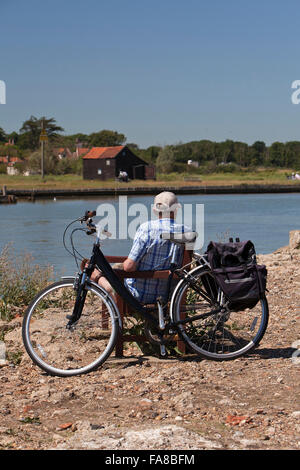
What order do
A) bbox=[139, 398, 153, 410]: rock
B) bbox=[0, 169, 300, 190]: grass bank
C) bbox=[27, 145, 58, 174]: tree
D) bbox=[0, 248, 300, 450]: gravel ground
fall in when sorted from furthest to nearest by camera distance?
1. bbox=[27, 145, 58, 174]: tree
2. bbox=[0, 169, 300, 190]: grass bank
3. bbox=[139, 398, 153, 410]: rock
4. bbox=[0, 248, 300, 450]: gravel ground

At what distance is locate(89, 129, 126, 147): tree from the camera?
13475cm

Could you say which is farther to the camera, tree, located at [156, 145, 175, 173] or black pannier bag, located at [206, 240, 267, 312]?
tree, located at [156, 145, 175, 173]

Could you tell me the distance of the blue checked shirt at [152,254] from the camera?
4.50m

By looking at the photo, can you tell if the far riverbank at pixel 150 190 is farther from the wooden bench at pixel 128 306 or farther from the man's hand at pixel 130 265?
the man's hand at pixel 130 265

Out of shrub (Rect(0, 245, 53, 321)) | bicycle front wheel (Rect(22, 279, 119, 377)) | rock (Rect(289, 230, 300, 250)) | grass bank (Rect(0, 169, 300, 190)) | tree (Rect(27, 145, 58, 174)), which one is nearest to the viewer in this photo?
bicycle front wheel (Rect(22, 279, 119, 377))

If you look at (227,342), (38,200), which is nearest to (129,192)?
(38,200)

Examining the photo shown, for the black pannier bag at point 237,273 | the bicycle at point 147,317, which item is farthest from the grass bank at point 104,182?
the black pannier bag at point 237,273

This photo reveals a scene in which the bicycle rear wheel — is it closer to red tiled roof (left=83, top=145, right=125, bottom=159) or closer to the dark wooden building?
the dark wooden building

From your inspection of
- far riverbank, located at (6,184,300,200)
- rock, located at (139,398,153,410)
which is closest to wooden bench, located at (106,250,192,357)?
rock, located at (139,398,153,410)

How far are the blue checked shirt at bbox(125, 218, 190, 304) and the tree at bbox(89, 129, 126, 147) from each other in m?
131

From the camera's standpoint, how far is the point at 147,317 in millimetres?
4562
